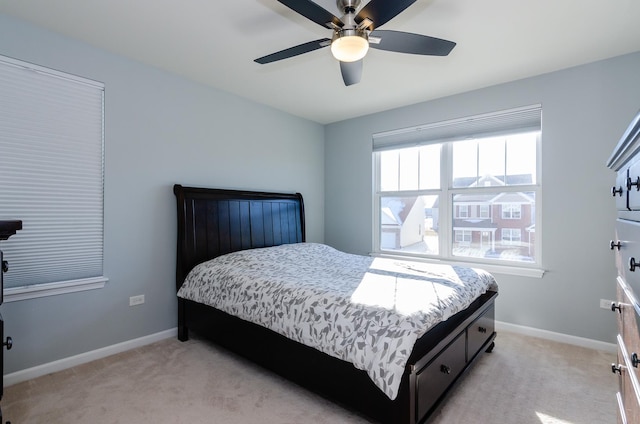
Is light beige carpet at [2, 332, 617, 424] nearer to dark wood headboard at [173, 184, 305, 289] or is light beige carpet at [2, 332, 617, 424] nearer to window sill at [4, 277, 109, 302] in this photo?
window sill at [4, 277, 109, 302]

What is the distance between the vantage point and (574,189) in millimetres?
2885

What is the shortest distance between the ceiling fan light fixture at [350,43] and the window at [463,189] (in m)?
2.21

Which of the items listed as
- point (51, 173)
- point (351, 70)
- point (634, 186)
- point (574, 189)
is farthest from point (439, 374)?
point (51, 173)

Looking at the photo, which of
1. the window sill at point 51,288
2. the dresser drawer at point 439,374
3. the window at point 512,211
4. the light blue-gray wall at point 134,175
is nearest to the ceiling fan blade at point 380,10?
the dresser drawer at point 439,374

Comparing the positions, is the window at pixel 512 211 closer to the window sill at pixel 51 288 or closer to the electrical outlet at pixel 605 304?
the electrical outlet at pixel 605 304

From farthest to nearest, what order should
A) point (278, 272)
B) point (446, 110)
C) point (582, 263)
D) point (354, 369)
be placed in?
point (446, 110) < point (582, 263) < point (278, 272) < point (354, 369)

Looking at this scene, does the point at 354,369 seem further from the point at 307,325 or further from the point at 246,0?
the point at 246,0

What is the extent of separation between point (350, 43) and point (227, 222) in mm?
2194

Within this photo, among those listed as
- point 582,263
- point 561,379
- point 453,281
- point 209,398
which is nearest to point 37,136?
point 209,398

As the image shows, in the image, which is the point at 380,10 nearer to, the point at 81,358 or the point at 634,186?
the point at 634,186

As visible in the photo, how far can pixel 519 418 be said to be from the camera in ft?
6.10

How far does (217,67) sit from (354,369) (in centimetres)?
270

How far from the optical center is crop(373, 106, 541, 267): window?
323 cm

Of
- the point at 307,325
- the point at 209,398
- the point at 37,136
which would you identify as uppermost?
the point at 37,136
